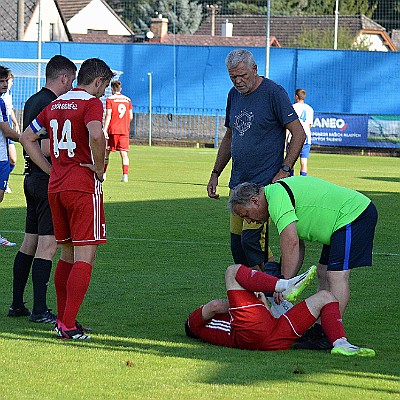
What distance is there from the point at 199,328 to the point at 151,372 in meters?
1.06

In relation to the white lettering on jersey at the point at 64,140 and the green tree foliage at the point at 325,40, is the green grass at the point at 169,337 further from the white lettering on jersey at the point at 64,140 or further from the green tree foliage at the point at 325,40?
the green tree foliage at the point at 325,40

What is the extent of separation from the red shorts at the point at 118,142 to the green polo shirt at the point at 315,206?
1503 cm

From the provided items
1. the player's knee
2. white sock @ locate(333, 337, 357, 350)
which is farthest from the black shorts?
white sock @ locate(333, 337, 357, 350)

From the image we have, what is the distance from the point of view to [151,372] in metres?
6.36

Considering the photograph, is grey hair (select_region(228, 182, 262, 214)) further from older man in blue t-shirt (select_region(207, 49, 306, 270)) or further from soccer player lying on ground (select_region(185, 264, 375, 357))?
older man in blue t-shirt (select_region(207, 49, 306, 270))

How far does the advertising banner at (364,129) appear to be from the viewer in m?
36.6

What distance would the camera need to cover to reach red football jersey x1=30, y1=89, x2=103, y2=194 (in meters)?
7.20

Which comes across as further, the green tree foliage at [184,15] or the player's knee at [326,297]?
the green tree foliage at [184,15]

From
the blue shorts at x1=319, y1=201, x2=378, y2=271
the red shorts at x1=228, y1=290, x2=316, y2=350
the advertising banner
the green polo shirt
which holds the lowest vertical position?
the advertising banner

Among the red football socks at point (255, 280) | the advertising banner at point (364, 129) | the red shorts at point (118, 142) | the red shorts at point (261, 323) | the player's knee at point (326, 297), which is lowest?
the advertising banner at point (364, 129)

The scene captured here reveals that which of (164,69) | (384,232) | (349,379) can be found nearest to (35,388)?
(349,379)

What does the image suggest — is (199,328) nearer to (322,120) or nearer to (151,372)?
(151,372)

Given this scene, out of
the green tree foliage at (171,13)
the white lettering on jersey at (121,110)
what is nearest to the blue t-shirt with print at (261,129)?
the white lettering on jersey at (121,110)

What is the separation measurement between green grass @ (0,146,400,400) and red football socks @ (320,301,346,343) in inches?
7.7
